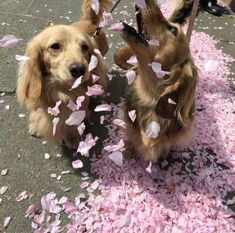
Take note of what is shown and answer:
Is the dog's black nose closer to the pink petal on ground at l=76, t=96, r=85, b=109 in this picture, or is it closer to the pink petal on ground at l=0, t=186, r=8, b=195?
the pink petal on ground at l=76, t=96, r=85, b=109

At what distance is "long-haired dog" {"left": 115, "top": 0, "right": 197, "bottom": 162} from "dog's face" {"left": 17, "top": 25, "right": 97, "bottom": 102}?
51 cm

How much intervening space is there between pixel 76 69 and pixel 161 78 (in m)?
0.69

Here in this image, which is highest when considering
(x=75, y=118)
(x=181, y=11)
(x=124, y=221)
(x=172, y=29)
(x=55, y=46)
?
(x=172, y=29)

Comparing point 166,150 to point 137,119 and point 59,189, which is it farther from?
point 59,189

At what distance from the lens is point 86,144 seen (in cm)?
339

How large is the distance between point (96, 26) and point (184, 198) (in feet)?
6.69

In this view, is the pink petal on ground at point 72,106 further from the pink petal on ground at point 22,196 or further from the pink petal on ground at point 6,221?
the pink petal on ground at point 6,221

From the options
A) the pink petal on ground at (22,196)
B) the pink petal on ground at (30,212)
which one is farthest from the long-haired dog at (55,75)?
the pink petal on ground at (30,212)

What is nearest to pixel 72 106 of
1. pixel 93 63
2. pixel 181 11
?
pixel 93 63

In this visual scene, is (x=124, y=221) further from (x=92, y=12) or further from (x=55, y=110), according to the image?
(x=92, y=12)

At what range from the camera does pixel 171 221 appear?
296cm

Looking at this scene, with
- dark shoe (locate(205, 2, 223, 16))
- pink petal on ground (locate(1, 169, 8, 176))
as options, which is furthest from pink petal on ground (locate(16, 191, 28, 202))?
dark shoe (locate(205, 2, 223, 16))

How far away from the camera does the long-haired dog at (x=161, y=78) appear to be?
2.61 meters

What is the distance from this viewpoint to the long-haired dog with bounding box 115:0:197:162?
2.61 m
